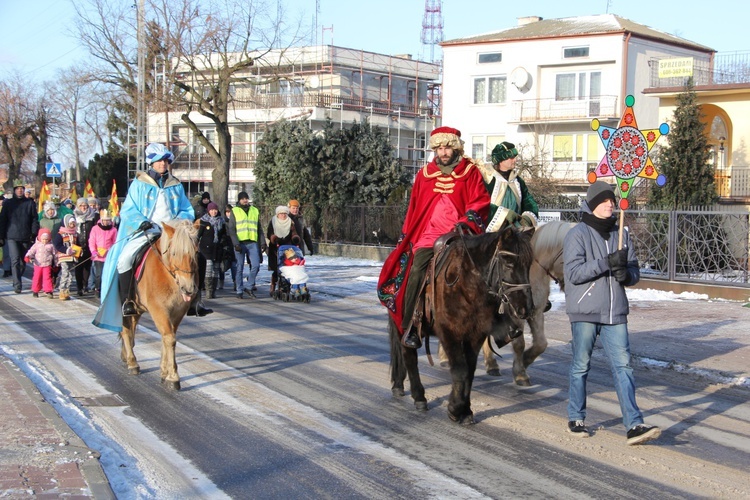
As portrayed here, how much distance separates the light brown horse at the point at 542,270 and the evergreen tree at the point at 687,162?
14.0 m

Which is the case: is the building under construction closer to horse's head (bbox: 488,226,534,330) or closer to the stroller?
the stroller

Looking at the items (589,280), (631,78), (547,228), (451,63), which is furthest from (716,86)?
(589,280)

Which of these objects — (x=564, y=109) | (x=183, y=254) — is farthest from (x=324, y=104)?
(x=183, y=254)

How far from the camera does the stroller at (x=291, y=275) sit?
54.6ft

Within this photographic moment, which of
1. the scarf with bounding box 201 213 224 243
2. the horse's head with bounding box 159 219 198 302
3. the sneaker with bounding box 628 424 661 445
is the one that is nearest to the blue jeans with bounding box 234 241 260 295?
the scarf with bounding box 201 213 224 243

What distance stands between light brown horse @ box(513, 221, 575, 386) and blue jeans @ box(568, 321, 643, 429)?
5.09 feet

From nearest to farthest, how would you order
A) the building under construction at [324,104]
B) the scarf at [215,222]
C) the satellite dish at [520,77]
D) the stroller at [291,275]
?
1. the stroller at [291,275]
2. the scarf at [215,222]
3. the satellite dish at [520,77]
4. the building under construction at [324,104]

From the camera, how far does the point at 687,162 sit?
71.2ft

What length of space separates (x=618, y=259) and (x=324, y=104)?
162 ft

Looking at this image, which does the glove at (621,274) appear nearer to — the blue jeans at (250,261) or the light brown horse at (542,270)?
the light brown horse at (542,270)

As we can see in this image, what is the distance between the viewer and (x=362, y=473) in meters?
5.90

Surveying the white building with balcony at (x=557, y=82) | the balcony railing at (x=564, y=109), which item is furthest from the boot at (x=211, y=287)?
the balcony railing at (x=564, y=109)

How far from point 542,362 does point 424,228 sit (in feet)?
11.6

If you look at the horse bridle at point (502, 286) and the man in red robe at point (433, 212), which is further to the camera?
the man in red robe at point (433, 212)
